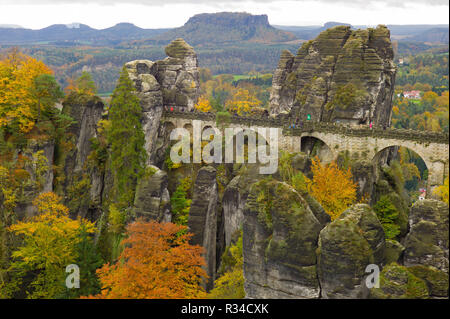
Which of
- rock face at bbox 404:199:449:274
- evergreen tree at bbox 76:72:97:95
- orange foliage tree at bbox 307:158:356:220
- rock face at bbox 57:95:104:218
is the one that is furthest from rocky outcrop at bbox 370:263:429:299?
evergreen tree at bbox 76:72:97:95

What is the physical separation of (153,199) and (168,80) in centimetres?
2274

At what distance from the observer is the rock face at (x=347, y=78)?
47.7 meters

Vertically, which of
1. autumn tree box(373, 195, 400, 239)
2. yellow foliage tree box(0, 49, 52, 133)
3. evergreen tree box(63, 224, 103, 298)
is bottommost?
evergreen tree box(63, 224, 103, 298)

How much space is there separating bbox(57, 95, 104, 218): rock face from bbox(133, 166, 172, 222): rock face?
11.1m

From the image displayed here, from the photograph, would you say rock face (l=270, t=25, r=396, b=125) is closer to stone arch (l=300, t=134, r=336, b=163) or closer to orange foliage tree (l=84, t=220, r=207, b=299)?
stone arch (l=300, t=134, r=336, b=163)

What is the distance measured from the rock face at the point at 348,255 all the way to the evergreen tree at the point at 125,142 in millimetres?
25191

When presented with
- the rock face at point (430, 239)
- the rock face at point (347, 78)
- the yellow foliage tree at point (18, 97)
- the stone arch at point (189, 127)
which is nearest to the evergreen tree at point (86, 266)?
the yellow foliage tree at point (18, 97)

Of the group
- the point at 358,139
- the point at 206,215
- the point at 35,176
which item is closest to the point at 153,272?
the point at 206,215

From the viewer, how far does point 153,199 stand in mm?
39281

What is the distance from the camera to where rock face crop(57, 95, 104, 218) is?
158 ft

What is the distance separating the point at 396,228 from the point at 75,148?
34.1 metres

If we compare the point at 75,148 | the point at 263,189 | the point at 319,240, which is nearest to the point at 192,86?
the point at 75,148
